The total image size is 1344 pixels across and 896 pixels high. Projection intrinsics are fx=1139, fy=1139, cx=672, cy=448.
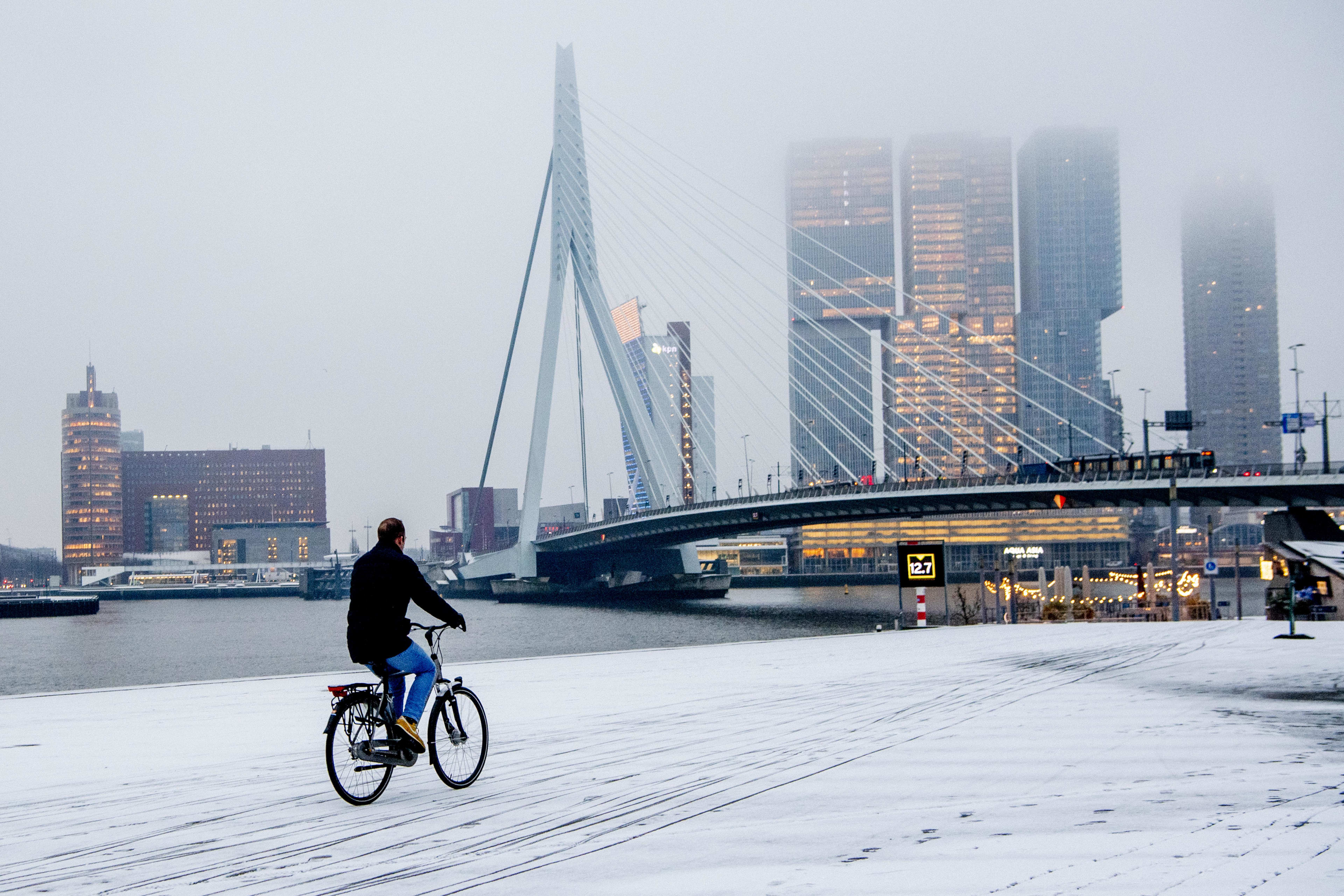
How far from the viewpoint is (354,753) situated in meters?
6.28

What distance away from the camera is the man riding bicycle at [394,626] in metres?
6.47

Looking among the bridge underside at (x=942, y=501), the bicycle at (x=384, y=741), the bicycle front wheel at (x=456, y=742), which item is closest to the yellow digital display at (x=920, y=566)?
the bicycle front wheel at (x=456, y=742)

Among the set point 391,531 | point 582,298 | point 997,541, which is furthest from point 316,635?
point 997,541

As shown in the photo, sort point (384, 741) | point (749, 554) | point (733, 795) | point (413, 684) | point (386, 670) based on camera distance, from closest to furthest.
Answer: point (733, 795)
point (384, 741)
point (386, 670)
point (413, 684)
point (749, 554)

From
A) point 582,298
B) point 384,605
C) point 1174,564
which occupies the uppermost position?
point 582,298

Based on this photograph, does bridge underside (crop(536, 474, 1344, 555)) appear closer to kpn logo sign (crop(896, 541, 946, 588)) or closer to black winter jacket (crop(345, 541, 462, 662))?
kpn logo sign (crop(896, 541, 946, 588))

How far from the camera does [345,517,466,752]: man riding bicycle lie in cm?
647

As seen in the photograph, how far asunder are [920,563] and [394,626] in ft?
58.0

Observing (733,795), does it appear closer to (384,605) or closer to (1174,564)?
(384,605)

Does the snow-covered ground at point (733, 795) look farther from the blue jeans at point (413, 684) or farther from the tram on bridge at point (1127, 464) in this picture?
the tram on bridge at point (1127, 464)

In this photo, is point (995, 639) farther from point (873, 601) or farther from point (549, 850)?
point (873, 601)

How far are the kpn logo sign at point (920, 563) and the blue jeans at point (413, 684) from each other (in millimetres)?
16944

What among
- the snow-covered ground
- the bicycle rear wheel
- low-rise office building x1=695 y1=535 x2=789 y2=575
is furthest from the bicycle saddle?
low-rise office building x1=695 y1=535 x2=789 y2=575

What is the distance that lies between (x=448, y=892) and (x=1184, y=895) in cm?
277
